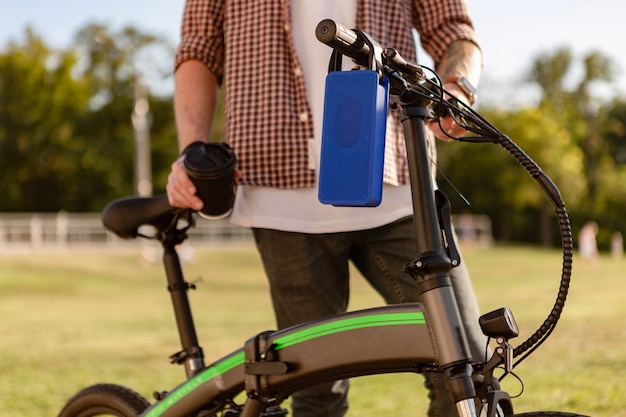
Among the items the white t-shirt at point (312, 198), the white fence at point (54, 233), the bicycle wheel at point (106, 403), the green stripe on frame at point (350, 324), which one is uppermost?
the white fence at point (54, 233)

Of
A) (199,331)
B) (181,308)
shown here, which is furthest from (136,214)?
(199,331)

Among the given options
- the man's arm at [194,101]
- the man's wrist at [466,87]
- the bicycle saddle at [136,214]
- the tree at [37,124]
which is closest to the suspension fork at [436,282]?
the man's wrist at [466,87]

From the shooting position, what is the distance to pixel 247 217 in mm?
2430

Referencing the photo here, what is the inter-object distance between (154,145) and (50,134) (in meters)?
6.18

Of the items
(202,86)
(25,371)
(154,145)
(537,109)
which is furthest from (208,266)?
(537,109)

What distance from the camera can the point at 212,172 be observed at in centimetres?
200

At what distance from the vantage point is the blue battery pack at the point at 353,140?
137 cm

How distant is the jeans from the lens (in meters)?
2.26

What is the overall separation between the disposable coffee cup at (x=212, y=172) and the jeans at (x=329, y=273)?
34cm

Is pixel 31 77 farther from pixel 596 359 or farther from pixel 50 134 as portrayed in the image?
pixel 596 359

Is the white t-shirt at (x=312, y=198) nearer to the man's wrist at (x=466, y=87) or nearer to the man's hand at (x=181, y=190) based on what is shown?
the man's hand at (x=181, y=190)

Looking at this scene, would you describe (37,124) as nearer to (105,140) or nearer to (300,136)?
(105,140)

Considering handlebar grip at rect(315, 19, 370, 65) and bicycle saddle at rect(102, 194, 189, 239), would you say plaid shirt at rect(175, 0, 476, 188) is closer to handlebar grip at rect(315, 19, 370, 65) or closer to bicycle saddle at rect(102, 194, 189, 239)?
bicycle saddle at rect(102, 194, 189, 239)

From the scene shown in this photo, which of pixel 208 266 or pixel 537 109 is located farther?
pixel 537 109
